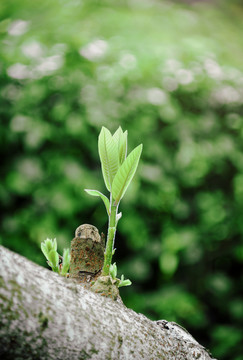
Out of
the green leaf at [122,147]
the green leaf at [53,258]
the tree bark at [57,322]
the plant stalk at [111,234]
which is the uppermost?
the green leaf at [122,147]

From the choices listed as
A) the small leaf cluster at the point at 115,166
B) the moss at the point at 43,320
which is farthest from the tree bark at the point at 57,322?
the small leaf cluster at the point at 115,166

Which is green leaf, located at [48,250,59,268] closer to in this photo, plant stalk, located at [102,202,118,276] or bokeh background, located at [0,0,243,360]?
plant stalk, located at [102,202,118,276]

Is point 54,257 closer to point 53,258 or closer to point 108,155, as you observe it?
point 53,258

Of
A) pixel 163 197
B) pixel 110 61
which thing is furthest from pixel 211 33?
pixel 163 197

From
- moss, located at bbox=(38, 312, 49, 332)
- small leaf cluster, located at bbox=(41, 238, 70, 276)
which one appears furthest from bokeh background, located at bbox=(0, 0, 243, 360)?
moss, located at bbox=(38, 312, 49, 332)

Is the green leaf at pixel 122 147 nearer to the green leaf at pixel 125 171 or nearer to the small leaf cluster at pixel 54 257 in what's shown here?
the green leaf at pixel 125 171

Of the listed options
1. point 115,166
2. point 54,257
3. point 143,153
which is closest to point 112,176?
point 115,166
